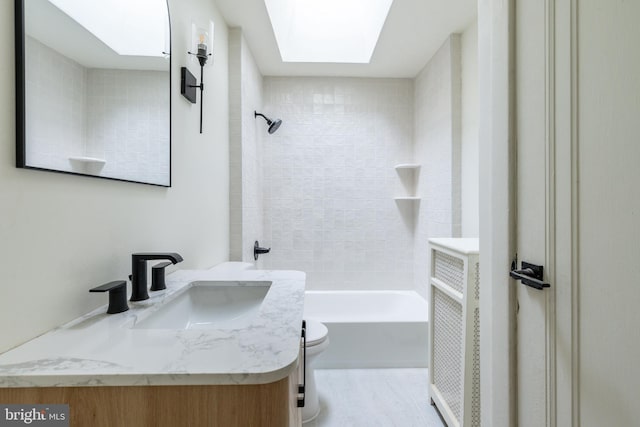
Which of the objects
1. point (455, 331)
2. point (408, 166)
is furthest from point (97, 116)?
point (408, 166)

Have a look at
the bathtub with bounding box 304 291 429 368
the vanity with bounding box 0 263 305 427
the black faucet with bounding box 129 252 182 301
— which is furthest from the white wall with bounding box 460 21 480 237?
the black faucet with bounding box 129 252 182 301

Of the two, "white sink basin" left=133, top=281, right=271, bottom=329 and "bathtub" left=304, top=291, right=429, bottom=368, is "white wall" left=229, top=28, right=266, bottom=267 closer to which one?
"bathtub" left=304, top=291, right=429, bottom=368

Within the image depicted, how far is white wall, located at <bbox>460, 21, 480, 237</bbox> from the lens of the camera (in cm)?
202

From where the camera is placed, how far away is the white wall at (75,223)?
0.63 meters

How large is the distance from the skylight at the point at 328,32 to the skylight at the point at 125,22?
4.75ft

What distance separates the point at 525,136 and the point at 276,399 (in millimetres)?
892

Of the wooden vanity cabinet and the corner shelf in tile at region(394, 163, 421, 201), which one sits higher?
the corner shelf in tile at region(394, 163, 421, 201)

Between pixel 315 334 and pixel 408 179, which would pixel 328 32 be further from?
pixel 315 334

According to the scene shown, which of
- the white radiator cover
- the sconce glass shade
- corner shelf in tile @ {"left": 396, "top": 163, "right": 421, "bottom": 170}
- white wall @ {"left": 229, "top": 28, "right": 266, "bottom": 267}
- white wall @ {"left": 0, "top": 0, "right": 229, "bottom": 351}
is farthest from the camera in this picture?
corner shelf in tile @ {"left": 396, "top": 163, "right": 421, "bottom": 170}

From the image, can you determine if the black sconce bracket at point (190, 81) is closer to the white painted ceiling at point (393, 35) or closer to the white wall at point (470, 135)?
the white painted ceiling at point (393, 35)

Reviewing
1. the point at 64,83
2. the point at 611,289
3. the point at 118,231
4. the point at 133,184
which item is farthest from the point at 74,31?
the point at 611,289

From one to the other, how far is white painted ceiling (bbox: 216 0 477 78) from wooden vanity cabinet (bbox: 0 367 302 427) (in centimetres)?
210

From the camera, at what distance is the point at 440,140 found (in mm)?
2406

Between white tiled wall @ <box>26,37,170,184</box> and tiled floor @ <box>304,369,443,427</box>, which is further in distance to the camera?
tiled floor @ <box>304,369,443,427</box>
